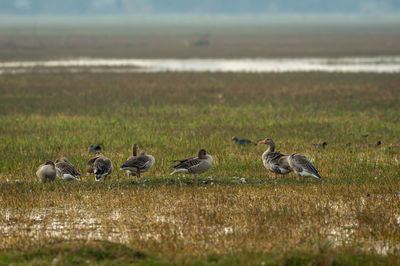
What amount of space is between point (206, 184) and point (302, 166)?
101 inches

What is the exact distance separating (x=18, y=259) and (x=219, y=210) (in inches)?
202

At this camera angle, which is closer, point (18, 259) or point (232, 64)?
point (18, 259)

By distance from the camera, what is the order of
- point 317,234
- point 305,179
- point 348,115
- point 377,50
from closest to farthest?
point 317,234, point 305,179, point 348,115, point 377,50

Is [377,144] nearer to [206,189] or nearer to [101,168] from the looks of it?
[206,189]

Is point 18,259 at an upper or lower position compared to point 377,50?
lower

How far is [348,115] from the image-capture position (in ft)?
109

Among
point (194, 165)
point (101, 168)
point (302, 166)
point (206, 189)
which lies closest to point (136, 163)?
point (101, 168)

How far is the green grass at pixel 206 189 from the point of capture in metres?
11.8

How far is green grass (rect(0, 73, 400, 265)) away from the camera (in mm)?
11844

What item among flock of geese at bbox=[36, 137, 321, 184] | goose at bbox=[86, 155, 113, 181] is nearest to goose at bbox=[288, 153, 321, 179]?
flock of geese at bbox=[36, 137, 321, 184]

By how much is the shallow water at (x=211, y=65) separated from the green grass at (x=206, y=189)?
2169cm

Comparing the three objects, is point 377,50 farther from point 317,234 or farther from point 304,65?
point 317,234

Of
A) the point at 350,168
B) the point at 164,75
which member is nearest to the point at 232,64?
the point at 164,75

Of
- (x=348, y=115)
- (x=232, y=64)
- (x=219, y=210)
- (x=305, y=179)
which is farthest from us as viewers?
(x=232, y=64)
